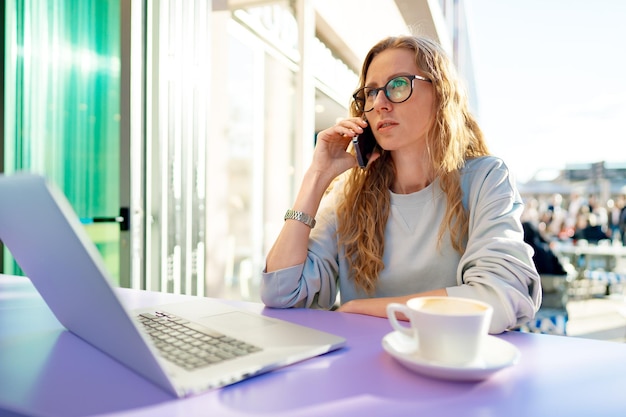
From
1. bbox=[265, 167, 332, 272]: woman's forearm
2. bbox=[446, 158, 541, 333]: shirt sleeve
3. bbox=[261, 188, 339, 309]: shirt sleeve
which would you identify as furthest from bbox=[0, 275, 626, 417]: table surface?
bbox=[265, 167, 332, 272]: woman's forearm

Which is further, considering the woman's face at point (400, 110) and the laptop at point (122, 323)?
the woman's face at point (400, 110)

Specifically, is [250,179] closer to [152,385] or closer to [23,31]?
[23,31]

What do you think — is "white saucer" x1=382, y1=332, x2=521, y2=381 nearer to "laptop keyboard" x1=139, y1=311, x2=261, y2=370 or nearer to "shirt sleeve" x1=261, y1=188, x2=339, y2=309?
"laptop keyboard" x1=139, y1=311, x2=261, y2=370

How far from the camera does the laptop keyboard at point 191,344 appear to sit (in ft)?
1.94

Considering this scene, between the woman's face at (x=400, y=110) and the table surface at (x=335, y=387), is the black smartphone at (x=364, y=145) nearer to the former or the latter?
the woman's face at (x=400, y=110)

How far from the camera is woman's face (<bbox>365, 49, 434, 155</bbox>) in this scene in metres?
1.29

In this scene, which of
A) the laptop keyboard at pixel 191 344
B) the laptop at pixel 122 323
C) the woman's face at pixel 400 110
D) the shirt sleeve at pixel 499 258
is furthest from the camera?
the woman's face at pixel 400 110

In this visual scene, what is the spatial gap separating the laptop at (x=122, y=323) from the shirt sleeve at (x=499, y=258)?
366 mm

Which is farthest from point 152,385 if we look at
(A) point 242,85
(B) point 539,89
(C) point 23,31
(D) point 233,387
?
(B) point 539,89

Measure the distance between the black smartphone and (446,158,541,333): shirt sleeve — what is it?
35 cm

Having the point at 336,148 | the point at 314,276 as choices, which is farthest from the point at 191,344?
the point at 336,148

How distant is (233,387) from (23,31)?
2831 millimetres

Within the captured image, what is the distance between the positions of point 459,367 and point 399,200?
32.5 inches

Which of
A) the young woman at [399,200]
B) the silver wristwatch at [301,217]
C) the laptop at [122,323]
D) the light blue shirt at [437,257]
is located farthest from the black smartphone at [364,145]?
the laptop at [122,323]
